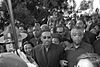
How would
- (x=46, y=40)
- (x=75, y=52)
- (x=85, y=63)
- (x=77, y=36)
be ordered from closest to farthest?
(x=85, y=63)
(x=75, y=52)
(x=77, y=36)
(x=46, y=40)

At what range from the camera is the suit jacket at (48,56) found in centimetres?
348

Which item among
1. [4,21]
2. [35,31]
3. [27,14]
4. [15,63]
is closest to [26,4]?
[27,14]

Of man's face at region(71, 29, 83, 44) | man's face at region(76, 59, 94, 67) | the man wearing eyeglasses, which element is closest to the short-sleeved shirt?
man's face at region(71, 29, 83, 44)

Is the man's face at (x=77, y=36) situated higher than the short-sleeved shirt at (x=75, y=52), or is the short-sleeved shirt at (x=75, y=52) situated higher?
the man's face at (x=77, y=36)

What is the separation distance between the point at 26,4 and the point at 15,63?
7.39 meters

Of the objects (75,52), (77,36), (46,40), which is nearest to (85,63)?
(75,52)

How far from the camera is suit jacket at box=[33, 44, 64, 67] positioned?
137 inches

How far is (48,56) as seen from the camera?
11.5 feet

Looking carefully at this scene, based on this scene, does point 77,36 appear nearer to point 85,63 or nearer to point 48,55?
point 48,55

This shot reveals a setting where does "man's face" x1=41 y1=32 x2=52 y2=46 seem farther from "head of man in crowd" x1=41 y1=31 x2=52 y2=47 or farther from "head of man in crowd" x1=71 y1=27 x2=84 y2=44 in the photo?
"head of man in crowd" x1=71 y1=27 x2=84 y2=44

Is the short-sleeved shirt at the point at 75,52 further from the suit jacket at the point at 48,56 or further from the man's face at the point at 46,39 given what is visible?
the man's face at the point at 46,39

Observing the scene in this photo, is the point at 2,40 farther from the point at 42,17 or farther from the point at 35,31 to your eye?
the point at 42,17

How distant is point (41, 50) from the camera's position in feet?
11.7

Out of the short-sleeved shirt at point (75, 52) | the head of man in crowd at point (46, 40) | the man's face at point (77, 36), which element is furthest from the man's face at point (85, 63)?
the head of man in crowd at point (46, 40)
